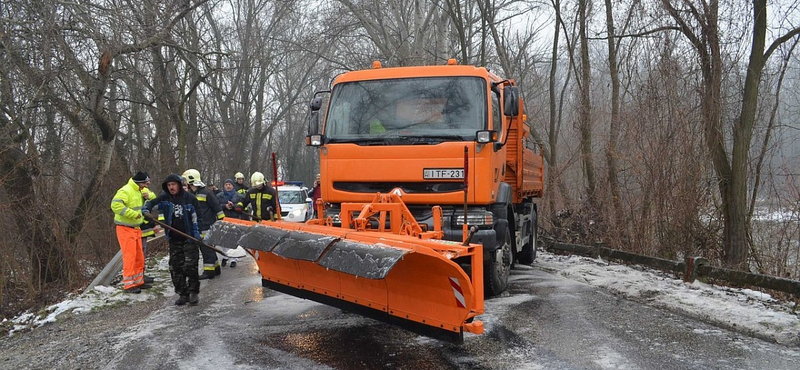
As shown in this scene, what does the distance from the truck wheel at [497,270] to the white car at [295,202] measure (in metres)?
9.67

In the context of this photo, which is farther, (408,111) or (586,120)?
(586,120)

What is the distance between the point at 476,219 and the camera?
6.26 metres

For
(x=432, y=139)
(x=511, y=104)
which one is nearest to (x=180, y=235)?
(x=432, y=139)

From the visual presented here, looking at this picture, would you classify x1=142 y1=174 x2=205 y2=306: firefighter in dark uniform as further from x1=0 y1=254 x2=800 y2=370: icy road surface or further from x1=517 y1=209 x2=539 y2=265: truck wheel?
x1=517 y1=209 x2=539 y2=265: truck wheel

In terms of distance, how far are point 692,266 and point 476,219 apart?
3569 millimetres

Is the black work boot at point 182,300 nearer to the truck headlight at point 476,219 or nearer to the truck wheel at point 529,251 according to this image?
the truck headlight at point 476,219

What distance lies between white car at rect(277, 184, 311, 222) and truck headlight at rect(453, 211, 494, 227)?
10.4 metres

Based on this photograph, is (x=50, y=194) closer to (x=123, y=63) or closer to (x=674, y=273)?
(x=123, y=63)

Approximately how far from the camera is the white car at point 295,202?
16.7 metres

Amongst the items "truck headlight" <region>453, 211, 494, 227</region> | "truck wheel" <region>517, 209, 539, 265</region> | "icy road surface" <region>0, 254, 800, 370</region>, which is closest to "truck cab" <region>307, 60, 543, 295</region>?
"truck headlight" <region>453, 211, 494, 227</region>

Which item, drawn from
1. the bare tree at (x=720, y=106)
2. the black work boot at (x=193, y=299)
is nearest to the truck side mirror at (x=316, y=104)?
the black work boot at (x=193, y=299)

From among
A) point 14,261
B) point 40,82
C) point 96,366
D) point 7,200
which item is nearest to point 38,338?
point 96,366

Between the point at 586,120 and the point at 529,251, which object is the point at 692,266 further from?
the point at 586,120

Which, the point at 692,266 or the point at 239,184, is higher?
the point at 239,184
